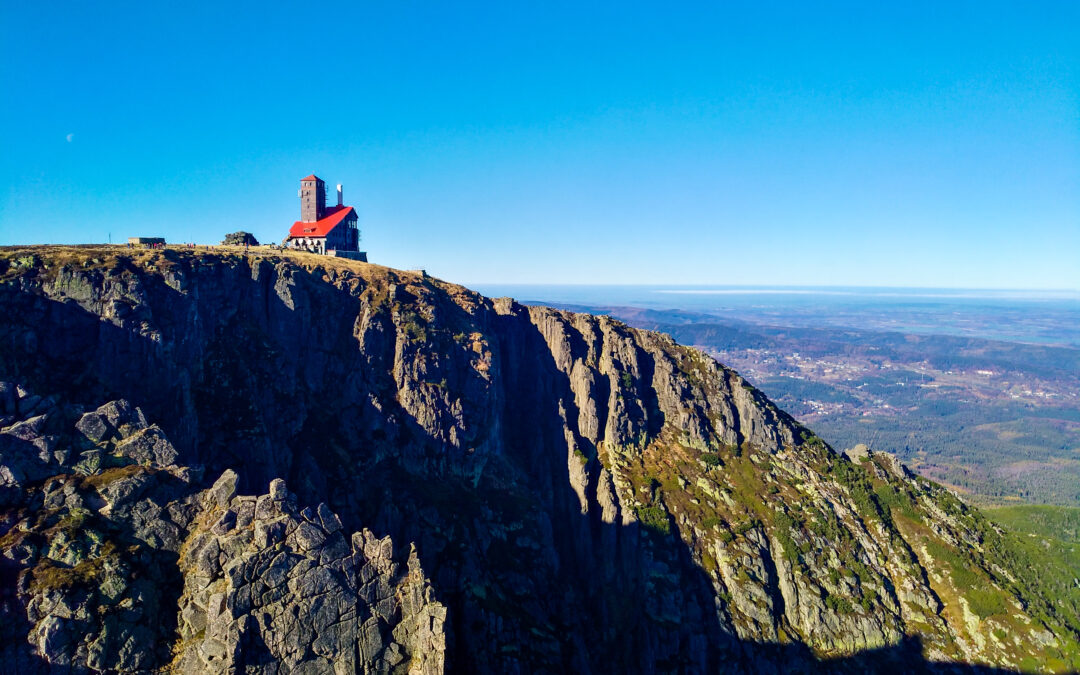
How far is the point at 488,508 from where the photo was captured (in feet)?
429

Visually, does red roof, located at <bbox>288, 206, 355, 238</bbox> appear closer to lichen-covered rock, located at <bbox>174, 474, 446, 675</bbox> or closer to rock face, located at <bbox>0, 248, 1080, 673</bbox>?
rock face, located at <bbox>0, 248, 1080, 673</bbox>

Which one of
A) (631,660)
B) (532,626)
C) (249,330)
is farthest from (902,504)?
(249,330)

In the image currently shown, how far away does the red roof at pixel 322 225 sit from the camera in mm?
168375

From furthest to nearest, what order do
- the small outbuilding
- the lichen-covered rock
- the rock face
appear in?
the small outbuilding → the rock face → the lichen-covered rock

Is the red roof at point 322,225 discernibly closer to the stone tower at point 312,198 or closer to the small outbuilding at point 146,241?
the stone tower at point 312,198

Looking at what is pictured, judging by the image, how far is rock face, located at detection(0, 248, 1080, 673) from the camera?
54.2 metres

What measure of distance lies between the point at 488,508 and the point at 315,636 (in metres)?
77.9

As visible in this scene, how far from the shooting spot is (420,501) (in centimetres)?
12069

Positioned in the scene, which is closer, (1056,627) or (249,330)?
(249,330)

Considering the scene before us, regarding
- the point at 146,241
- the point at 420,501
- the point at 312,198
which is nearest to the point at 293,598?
the point at 420,501

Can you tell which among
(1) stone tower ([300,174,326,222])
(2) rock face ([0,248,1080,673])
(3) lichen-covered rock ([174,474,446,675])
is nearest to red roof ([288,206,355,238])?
(1) stone tower ([300,174,326,222])

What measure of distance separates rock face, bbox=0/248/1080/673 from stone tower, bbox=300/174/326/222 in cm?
3597

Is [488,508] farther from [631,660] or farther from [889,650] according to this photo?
[889,650]

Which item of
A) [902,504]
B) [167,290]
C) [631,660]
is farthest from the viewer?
[902,504]
